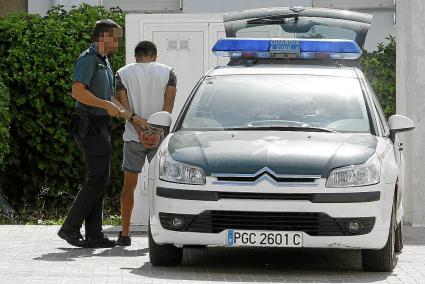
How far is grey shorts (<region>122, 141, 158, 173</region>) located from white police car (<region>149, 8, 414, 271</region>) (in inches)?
42.0

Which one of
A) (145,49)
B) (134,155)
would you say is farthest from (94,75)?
(134,155)

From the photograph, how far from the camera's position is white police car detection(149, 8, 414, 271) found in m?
10.2

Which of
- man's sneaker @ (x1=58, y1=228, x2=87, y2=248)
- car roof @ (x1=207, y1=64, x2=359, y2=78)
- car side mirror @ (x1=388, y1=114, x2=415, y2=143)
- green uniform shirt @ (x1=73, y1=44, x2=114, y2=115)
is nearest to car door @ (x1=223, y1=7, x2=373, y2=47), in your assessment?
car roof @ (x1=207, y1=64, x2=359, y2=78)

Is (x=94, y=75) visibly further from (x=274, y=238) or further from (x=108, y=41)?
(x=274, y=238)

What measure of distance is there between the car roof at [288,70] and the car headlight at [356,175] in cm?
154

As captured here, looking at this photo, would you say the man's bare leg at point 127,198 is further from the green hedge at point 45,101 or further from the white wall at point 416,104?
the white wall at point 416,104

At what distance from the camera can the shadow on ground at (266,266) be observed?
10.2 meters

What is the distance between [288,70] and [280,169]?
1776mm

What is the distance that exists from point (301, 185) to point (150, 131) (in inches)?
100

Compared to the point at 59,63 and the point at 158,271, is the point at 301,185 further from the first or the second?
the point at 59,63

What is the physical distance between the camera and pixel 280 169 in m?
10.2

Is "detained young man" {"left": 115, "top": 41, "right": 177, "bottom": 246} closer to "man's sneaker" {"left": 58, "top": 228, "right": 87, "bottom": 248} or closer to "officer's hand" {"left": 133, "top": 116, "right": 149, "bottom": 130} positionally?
"officer's hand" {"left": 133, "top": 116, "right": 149, "bottom": 130}

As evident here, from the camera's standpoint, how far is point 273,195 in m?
10.2

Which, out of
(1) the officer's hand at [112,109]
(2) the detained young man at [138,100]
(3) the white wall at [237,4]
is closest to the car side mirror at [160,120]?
(1) the officer's hand at [112,109]
